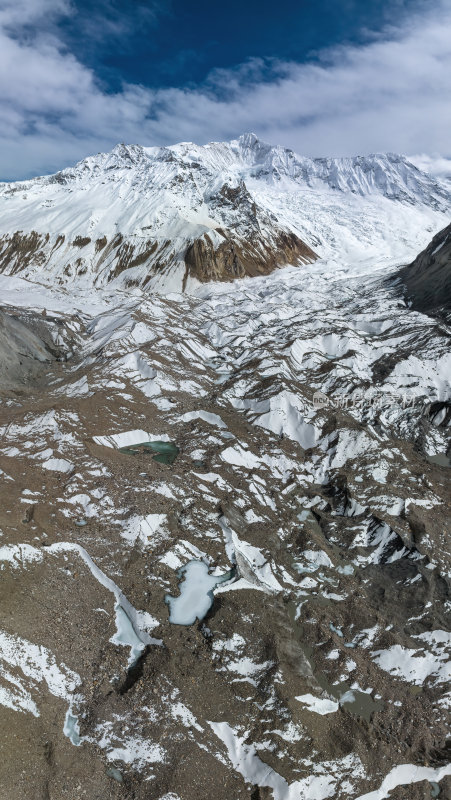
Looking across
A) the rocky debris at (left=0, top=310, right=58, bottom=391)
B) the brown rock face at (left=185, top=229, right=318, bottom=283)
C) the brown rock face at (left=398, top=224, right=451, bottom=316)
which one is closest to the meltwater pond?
the rocky debris at (left=0, top=310, right=58, bottom=391)

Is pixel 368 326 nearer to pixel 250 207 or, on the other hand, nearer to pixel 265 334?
pixel 265 334

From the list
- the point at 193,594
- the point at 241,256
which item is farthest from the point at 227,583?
the point at 241,256

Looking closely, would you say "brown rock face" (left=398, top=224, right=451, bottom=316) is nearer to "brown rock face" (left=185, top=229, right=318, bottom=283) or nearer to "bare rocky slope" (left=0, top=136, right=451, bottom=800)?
"bare rocky slope" (left=0, top=136, right=451, bottom=800)

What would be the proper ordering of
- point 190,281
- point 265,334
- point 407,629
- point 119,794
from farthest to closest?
point 190,281 → point 265,334 → point 407,629 → point 119,794

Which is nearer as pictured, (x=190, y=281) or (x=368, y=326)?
(x=368, y=326)

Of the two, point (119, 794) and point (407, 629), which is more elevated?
point (407, 629)

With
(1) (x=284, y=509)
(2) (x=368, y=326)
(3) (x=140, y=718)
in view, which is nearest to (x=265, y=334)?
(2) (x=368, y=326)

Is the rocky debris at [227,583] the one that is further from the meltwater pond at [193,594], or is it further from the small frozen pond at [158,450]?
the meltwater pond at [193,594]
